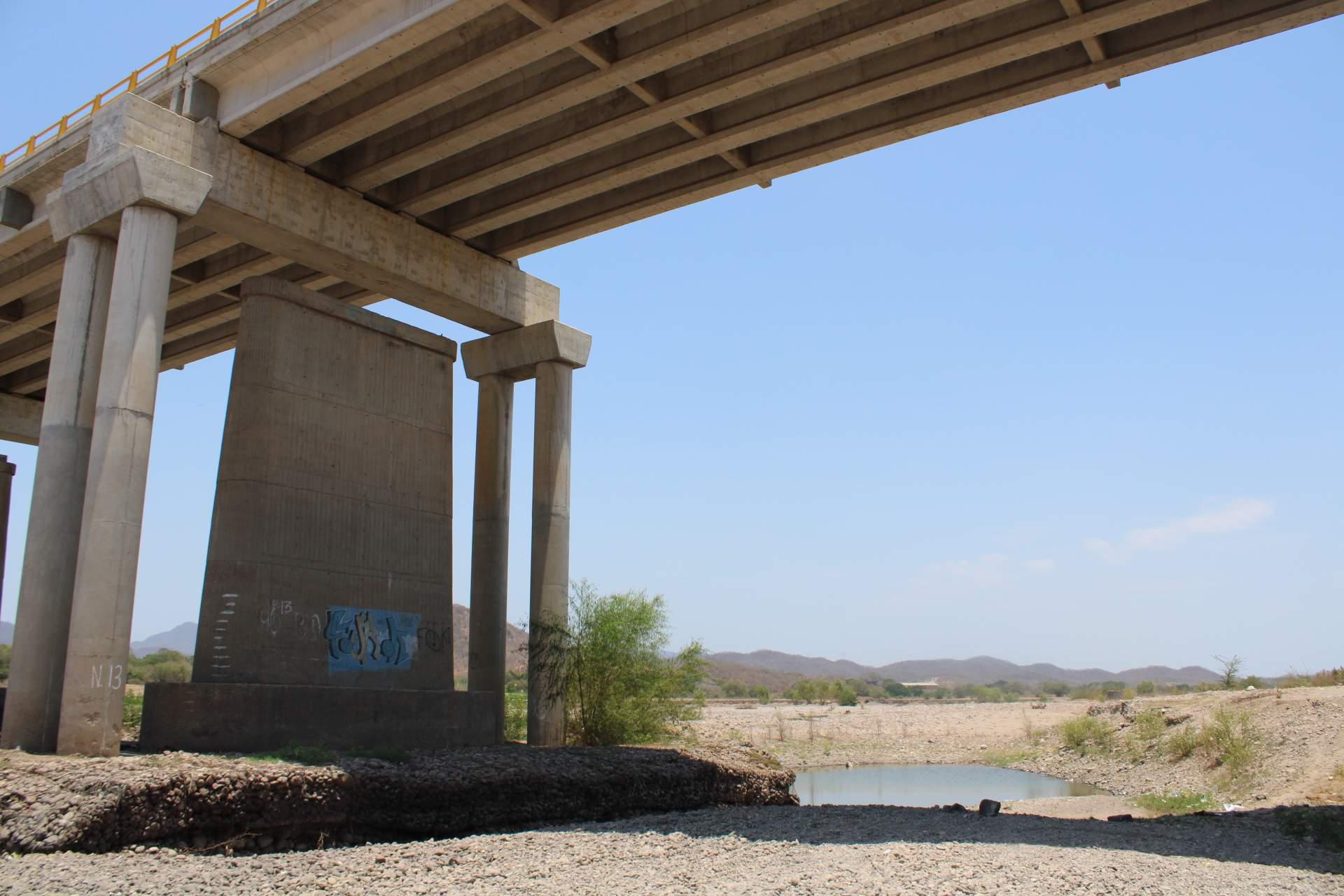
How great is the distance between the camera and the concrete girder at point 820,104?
1612 centimetres

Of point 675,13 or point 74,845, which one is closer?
point 74,845

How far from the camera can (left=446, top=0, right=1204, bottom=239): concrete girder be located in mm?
16125

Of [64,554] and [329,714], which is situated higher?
[64,554]

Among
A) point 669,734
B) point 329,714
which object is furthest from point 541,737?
point 329,714

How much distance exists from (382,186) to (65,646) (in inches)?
424

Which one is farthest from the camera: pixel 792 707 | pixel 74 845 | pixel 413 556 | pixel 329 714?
pixel 792 707

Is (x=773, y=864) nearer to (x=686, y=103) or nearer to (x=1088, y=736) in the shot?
(x=686, y=103)

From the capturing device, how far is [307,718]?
1795 cm

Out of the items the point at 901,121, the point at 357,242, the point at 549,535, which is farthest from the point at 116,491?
the point at 901,121

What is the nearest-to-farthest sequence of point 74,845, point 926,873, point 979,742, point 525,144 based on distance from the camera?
point 926,873 → point 74,845 → point 525,144 → point 979,742

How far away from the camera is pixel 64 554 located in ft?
57.0

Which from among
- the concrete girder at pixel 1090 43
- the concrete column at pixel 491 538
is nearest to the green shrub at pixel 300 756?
the concrete column at pixel 491 538

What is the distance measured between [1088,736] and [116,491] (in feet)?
105

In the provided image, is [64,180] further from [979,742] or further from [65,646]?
[979,742]
